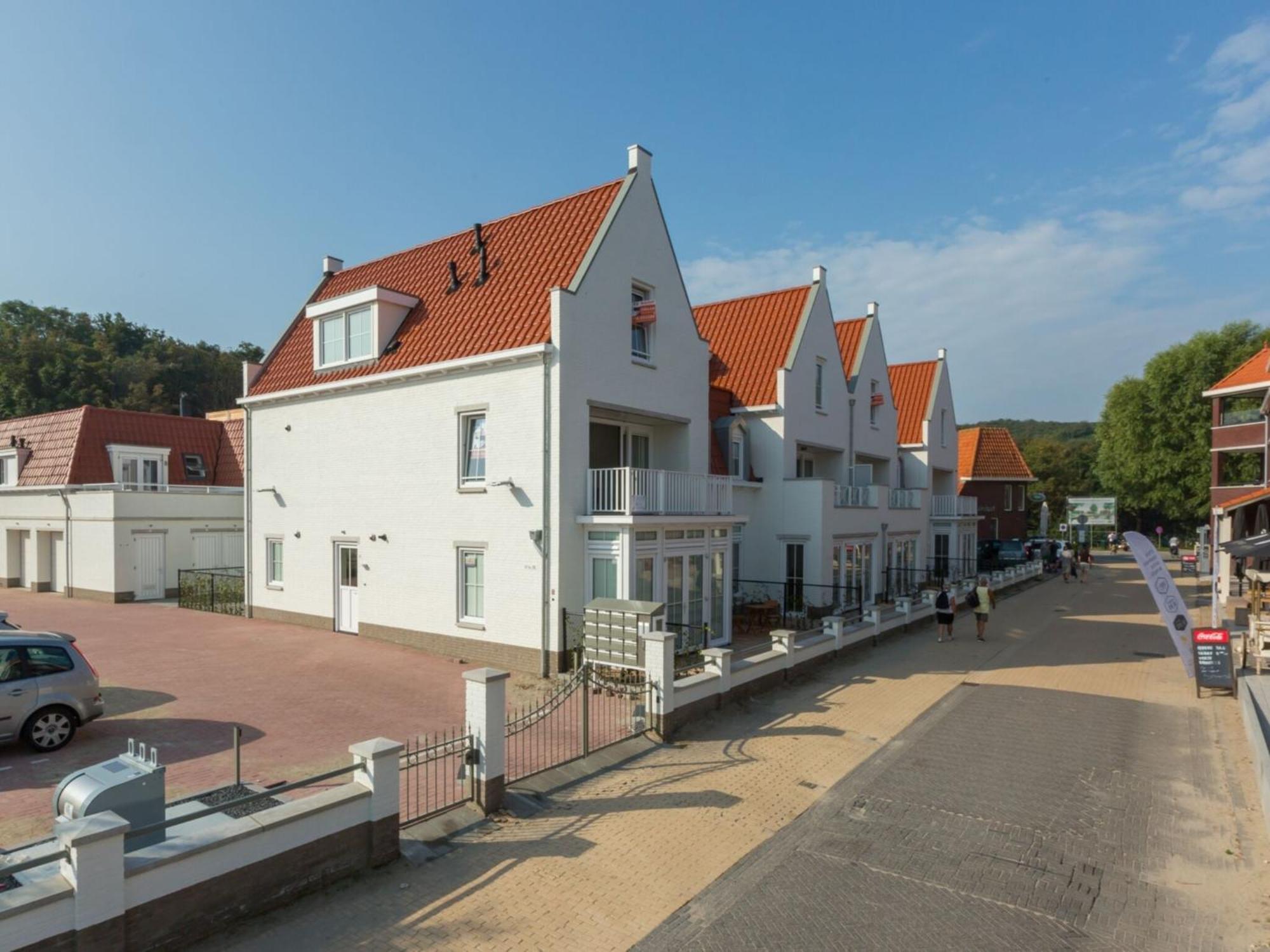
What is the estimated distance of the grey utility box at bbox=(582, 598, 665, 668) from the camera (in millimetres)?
12086

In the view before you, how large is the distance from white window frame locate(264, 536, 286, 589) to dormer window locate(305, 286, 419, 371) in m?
5.10

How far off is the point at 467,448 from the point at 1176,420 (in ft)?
178

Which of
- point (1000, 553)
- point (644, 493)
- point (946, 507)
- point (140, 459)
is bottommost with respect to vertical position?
point (1000, 553)

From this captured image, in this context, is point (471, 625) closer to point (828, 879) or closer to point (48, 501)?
point (828, 879)

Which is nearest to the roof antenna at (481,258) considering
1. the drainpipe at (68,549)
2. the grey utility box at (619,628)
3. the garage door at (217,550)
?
the grey utility box at (619,628)

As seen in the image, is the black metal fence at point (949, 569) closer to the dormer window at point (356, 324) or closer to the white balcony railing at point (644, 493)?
the white balcony railing at point (644, 493)

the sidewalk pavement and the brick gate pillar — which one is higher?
the brick gate pillar

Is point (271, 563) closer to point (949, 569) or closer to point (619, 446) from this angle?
point (619, 446)

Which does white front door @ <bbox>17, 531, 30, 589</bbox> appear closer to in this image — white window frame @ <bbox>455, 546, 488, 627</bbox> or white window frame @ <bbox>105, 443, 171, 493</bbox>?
white window frame @ <bbox>105, 443, 171, 493</bbox>

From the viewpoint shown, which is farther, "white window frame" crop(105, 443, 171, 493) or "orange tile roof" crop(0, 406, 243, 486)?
"white window frame" crop(105, 443, 171, 493)

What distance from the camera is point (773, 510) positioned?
2250 centimetres

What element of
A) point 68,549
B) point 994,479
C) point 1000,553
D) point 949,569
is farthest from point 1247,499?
point 68,549

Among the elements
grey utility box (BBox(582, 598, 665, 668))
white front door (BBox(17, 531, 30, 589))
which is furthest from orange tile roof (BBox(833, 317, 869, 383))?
white front door (BBox(17, 531, 30, 589))

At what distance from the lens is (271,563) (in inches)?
805
